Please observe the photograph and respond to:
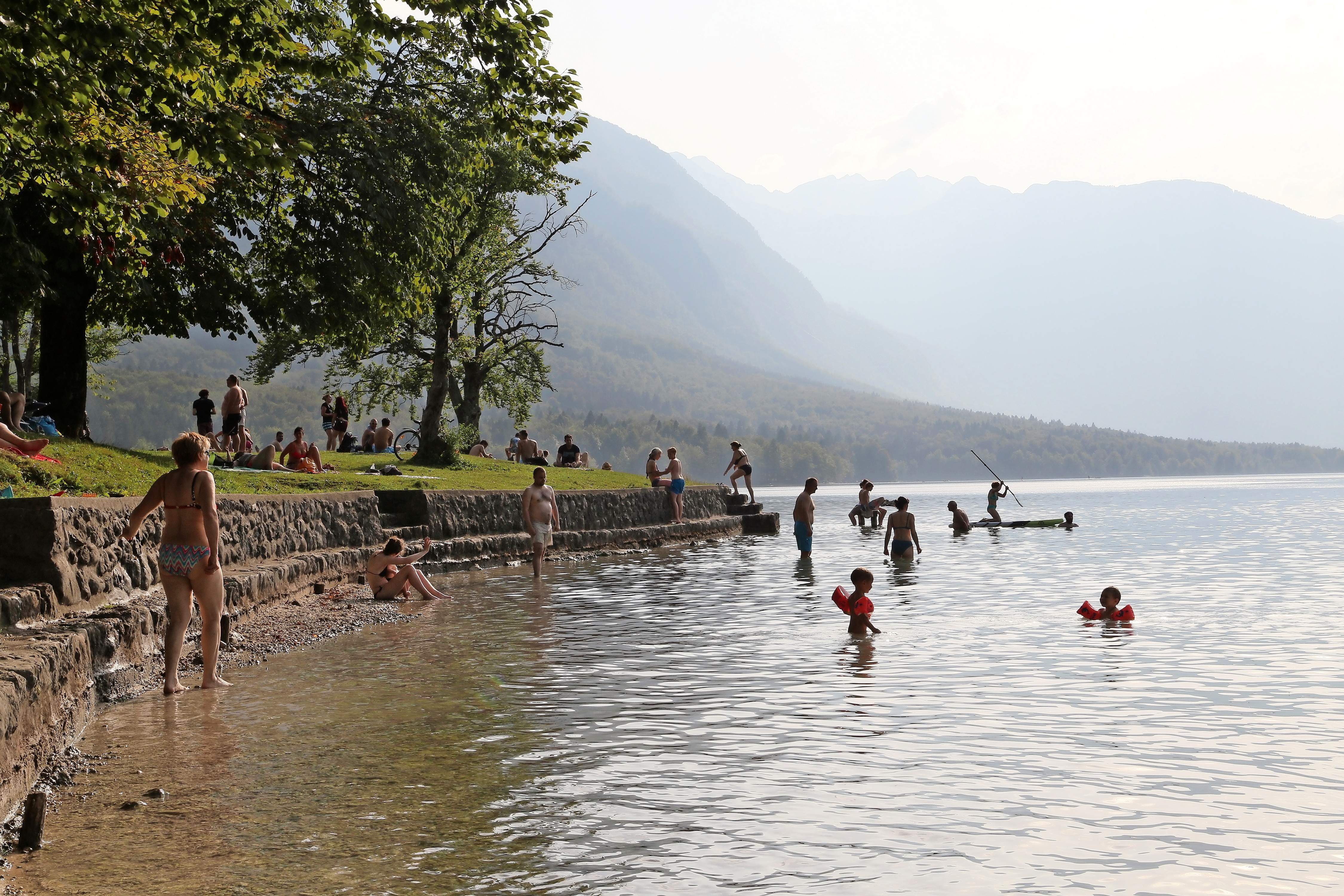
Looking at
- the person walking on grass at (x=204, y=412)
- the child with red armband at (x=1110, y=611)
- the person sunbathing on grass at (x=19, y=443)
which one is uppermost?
the person walking on grass at (x=204, y=412)

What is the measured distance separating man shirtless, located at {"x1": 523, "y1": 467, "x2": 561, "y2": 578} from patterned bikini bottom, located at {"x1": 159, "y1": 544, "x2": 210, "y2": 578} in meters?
11.4

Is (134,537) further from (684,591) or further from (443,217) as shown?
(443,217)

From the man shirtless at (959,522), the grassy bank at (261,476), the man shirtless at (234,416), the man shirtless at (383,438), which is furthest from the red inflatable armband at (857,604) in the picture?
the man shirtless at (959,522)

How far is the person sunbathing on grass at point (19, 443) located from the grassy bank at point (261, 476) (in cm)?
37

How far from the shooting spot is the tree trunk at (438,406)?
34531 millimetres

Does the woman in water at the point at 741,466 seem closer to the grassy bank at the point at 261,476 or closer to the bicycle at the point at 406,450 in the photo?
the grassy bank at the point at 261,476

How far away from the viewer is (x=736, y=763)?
770cm

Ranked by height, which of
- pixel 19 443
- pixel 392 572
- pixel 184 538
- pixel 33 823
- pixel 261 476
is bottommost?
pixel 33 823

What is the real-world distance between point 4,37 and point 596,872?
28.1 ft

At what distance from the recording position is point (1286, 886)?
5387mm

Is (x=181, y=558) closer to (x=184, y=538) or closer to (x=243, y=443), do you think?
(x=184, y=538)

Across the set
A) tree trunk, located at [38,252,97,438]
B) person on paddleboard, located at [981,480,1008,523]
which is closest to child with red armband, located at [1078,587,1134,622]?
tree trunk, located at [38,252,97,438]

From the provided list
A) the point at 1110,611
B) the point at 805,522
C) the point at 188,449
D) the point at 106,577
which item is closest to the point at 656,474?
the point at 805,522

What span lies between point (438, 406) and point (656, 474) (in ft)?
23.0
